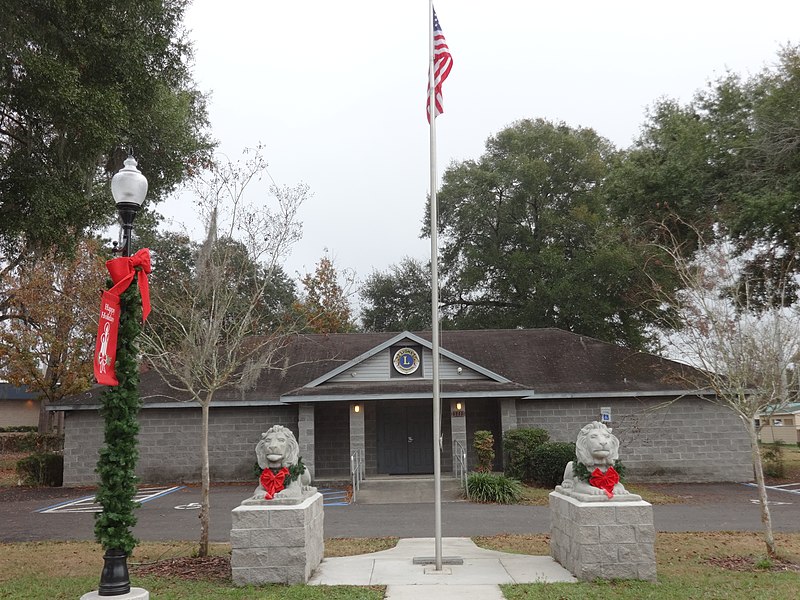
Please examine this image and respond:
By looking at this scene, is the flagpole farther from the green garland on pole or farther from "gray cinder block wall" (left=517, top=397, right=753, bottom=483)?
"gray cinder block wall" (left=517, top=397, right=753, bottom=483)

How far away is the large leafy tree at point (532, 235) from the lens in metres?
30.5

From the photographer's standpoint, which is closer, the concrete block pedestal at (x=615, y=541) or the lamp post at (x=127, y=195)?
the lamp post at (x=127, y=195)

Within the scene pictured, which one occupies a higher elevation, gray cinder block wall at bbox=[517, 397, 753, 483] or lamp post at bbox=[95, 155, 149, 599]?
lamp post at bbox=[95, 155, 149, 599]

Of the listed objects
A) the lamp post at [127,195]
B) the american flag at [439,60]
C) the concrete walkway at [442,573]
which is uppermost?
the american flag at [439,60]

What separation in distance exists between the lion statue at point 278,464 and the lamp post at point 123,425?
1998 millimetres

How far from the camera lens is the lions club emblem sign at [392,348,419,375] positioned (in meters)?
19.6

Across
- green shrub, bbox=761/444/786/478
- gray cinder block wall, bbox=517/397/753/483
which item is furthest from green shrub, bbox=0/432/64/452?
green shrub, bbox=761/444/786/478

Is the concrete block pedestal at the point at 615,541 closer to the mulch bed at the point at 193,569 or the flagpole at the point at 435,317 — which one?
the flagpole at the point at 435,317

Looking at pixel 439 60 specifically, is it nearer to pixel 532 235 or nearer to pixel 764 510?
pixel 764 510

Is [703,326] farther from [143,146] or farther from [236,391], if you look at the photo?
[236,391]

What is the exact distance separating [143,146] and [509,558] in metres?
11.1

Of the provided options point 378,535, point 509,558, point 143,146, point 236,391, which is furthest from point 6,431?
point 509,558

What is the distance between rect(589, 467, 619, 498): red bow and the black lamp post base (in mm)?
5233

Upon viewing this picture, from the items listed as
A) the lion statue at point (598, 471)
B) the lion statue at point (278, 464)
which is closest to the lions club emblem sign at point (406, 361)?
the lion statue at point (278, 464)
